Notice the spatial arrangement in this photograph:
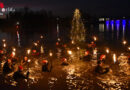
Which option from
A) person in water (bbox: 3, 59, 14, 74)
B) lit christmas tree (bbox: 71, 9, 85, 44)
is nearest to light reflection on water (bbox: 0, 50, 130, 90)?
person in water (bbox: 3, 59, 14, 74)

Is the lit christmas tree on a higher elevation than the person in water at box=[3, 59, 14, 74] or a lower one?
higher

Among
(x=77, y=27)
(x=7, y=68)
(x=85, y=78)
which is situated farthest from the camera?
(x=77, y=27)

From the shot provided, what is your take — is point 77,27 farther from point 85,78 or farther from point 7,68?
point 85,78

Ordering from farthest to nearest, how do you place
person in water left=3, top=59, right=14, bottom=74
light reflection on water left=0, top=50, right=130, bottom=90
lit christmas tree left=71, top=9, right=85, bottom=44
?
lit christmas tree left=71, top=9, right=85, bottom=44, person in water left=3, top=59, right=14, bottom=74, light reflection on water left=0, top=50, right=130, bottom=90

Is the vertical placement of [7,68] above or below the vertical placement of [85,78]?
above

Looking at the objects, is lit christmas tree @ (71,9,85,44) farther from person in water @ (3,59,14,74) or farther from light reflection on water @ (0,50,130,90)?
person in water @ (3,59,14,74)

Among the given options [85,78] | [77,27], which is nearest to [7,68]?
[85,78]

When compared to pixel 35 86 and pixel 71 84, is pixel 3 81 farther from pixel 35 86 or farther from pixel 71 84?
pixel 71 84

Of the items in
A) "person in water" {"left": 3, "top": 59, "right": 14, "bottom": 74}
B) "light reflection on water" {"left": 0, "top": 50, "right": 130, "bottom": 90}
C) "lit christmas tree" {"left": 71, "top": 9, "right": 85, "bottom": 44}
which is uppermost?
"lit christmas tree" {"left": 71, "top": 9, "right": 85, "bottom": 44}

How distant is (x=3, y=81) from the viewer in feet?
40.8

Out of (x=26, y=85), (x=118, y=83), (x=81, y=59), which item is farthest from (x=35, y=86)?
(x=81, y=59)

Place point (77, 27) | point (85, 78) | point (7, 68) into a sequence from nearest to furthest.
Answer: point (85, 78) < point (7, 68) < point (77, 27)

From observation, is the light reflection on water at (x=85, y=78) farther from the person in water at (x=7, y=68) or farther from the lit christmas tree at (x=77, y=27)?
the lit christmas tree at (x=77, y=27)

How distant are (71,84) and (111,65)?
506cm
